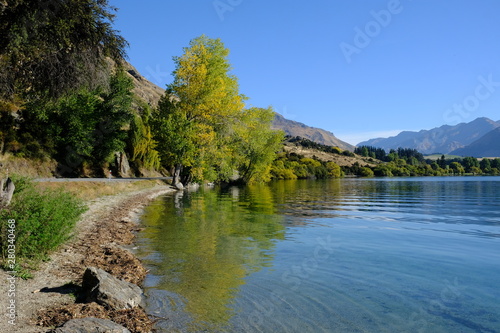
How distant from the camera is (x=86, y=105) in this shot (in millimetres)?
45375

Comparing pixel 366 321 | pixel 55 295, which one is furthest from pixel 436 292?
pixel 55 295

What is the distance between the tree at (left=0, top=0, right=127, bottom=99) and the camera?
12.9 meters

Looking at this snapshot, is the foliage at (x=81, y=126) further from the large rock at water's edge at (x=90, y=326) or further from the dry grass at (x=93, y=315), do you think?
the large rock at water's edge at (x=90, y=326)

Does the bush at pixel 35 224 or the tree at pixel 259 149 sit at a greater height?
the tree at pixel 259 149

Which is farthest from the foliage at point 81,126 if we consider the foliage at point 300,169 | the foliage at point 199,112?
the foliage at point 300,169

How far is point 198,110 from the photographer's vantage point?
44.0 meters

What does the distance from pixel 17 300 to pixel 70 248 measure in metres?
4.74

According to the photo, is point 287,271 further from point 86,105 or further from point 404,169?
point 404,169

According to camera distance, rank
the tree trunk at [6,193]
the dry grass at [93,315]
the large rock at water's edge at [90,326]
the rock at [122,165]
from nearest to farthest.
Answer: the large rock at water's edge at [90,326], the dry grass at [93,315], the tree trunk at [6,193], the rock at [122,165]

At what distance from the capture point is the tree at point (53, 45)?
12.9 meters

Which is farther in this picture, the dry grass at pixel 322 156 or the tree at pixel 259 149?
the dry grass at pixel 322 156

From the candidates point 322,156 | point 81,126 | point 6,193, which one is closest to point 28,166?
point 81,126

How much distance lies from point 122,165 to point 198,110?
19.0 meters

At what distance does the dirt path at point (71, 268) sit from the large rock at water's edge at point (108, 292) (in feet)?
1.47
